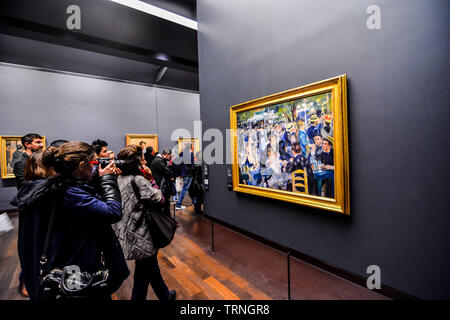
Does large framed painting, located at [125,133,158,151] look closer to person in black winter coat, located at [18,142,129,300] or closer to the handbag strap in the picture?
person in black winter coat, located at [18,142,129,300]

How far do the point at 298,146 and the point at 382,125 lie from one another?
3.11 ft

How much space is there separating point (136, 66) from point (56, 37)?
2.95 meters

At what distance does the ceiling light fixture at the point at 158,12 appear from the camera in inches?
192

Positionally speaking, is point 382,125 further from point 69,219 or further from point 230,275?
point 69,219

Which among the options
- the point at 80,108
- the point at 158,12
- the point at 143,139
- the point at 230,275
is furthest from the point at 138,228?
the point at 80,108

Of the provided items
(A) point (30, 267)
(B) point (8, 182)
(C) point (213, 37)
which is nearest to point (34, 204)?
(A) point (30, 267)

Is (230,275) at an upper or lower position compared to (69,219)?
lower

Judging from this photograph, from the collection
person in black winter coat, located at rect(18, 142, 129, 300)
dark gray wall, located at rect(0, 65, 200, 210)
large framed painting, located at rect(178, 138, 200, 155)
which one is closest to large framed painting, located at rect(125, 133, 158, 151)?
dark gray wall, located at rect(0, 65, 200, 210)

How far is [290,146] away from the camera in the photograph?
298 centimetres

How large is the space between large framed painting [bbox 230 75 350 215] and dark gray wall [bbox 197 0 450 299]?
0.15 metres

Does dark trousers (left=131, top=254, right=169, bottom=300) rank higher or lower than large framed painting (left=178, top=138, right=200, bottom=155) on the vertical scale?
lower

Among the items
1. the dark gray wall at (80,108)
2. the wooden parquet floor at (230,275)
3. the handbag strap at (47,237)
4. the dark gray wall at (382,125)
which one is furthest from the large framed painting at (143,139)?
the handbag strap at (47,237)

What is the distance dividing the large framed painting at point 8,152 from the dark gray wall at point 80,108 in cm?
18

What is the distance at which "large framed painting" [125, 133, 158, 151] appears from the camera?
746 cm
